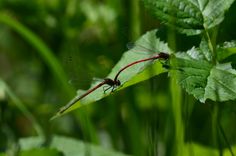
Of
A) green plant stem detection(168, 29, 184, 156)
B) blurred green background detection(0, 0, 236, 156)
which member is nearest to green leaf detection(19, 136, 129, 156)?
blurred green background detection(0, 0, 236, 156)

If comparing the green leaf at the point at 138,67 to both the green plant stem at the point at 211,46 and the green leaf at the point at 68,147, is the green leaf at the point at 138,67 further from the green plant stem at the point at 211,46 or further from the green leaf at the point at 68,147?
the green leaf at the point at 68,147

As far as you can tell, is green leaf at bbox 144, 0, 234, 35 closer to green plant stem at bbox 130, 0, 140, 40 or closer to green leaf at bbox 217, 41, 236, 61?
green leaf at bbox 217, 41, 236, 61

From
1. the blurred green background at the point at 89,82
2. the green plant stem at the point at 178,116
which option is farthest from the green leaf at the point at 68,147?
the green plant stem at the point at 178,116

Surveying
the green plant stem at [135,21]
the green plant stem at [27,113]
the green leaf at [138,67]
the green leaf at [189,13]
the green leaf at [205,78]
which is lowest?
the green leaf at [205,78]

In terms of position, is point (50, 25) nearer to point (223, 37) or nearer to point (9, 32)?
point (9, 32)

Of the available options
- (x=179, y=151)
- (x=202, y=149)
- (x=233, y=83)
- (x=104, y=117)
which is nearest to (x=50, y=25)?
(x=104, y=117)

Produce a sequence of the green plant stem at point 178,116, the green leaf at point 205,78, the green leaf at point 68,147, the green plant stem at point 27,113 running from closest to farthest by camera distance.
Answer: the green leaf at point 205,78
the green plant stem at point 178,116
the green leaf at point 68,147
the green plant stem at point 27,113
